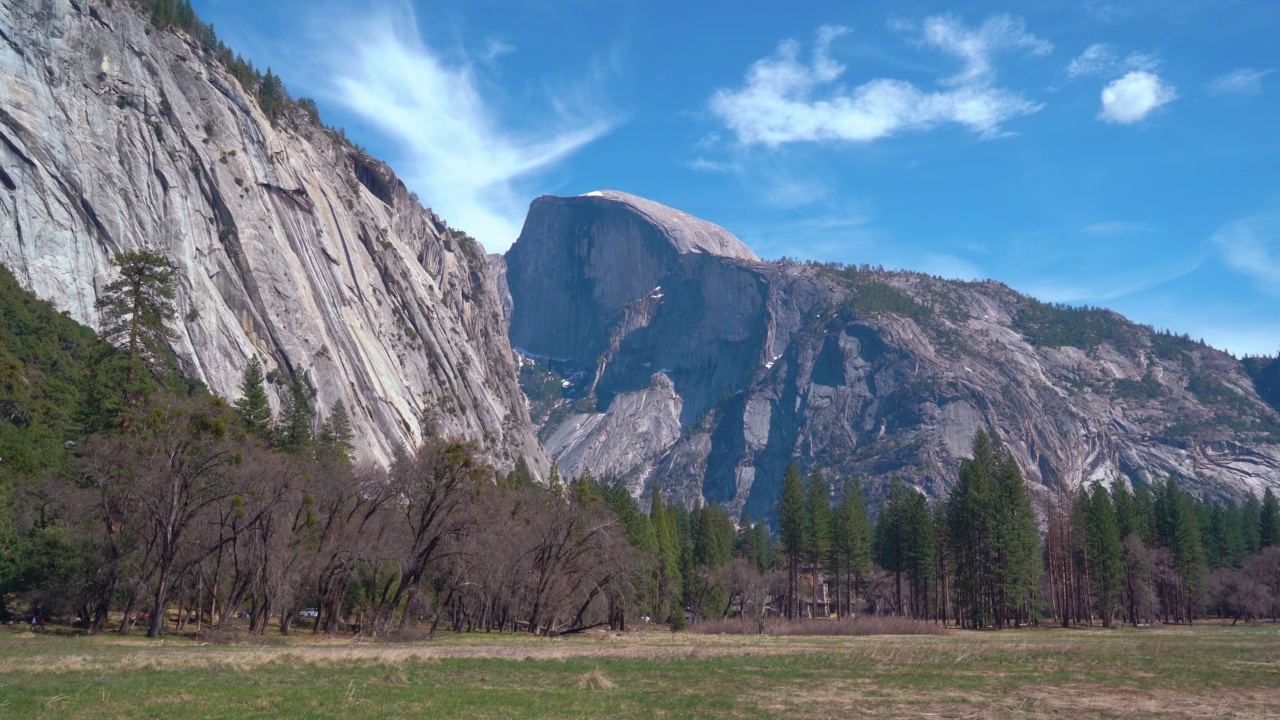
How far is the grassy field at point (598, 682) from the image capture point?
1920 centimetres

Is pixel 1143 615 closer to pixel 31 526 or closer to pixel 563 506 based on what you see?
pixel 563 506

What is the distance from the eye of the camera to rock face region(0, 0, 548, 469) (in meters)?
86.5

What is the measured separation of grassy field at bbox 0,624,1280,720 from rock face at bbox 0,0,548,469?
62.2 meters

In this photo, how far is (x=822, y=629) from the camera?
67.4 metres

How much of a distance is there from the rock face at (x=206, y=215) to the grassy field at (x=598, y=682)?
6217 cm

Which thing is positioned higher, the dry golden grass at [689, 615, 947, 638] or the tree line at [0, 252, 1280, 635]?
the tree line at [0, 252, 1280, 635]

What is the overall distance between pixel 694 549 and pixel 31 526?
68277mm

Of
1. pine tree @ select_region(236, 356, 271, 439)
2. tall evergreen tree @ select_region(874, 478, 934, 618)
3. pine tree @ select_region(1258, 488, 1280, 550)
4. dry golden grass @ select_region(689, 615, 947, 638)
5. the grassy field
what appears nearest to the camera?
the grassy field

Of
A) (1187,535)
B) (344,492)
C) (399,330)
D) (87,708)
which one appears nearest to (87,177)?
(399,330)

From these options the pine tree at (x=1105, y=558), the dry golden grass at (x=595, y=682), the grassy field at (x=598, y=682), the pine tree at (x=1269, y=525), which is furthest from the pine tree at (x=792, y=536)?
the dry golden grass at (x=595, y=682)

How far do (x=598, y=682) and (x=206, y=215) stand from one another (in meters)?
95.7

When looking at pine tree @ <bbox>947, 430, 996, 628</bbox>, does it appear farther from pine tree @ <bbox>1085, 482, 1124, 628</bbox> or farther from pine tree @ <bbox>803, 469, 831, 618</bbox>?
pine tree @ <bbox>803, 469, 831, 618</bbox>

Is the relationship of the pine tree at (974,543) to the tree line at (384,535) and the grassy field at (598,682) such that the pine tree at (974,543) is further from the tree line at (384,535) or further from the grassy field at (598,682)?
the grassy field at (598,682)

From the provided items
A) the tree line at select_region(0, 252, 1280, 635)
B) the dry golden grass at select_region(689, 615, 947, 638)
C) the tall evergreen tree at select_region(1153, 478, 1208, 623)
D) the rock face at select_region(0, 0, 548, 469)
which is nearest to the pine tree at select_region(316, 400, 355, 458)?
the tree line at select_region(0, 252, 1280, 635)
